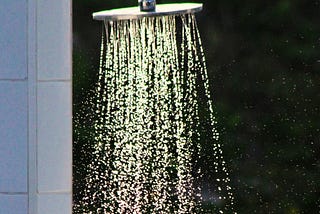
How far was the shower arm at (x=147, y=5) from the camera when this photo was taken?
1189 millimetres

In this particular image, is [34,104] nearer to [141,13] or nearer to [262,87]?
[141,13]

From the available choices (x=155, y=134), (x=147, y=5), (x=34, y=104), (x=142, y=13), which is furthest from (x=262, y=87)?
(x=34, y=104)

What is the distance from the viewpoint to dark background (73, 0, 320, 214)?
3.01 metres

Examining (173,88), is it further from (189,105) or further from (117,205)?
(117,205)

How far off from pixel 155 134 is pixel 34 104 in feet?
7.21

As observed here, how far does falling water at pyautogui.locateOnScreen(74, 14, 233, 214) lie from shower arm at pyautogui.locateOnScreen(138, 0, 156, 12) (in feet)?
5.36

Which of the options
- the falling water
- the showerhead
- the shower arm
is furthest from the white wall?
the falling water

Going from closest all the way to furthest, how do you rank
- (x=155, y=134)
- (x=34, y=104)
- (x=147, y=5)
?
(x=34, y=104) < (x=147, y=5) < (x=155, y=134)

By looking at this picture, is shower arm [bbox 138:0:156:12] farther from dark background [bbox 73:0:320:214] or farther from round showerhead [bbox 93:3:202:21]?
dark background [bbox 73:0:320:214]

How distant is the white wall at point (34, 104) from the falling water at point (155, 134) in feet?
6.56

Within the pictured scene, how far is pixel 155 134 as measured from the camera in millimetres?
3070

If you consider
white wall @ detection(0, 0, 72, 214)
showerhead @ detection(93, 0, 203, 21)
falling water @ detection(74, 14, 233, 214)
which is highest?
showerhead @ detection(93, 0, 203, 21)

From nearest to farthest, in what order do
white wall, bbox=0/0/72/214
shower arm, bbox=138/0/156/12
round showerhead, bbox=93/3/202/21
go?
white wall, bbox=0/0/72/214 → round showerhead, bbox=93/3/202/21 → shower arm, bbox=138/0/156/12

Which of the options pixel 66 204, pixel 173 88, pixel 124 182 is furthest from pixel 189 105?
pixel 66 204
